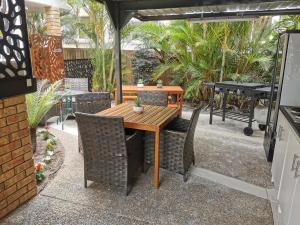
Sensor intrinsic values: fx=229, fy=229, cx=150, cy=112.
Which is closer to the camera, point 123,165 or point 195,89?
point 123,165

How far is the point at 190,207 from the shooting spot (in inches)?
92.0

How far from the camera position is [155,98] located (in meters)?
3.93

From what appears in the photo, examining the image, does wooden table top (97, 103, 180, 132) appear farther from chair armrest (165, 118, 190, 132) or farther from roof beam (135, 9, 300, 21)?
roof beam (135, 9, 300, 21)

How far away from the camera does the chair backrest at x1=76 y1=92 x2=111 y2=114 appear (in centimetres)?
330

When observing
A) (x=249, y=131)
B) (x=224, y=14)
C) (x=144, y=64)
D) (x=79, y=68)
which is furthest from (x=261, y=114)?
(x=79, y=68)

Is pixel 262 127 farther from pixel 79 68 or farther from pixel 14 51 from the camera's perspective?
pixel 79 68

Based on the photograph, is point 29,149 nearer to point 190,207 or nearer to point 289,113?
point 190,207

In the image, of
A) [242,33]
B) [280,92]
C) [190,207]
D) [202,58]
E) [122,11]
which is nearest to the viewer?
[190,207]

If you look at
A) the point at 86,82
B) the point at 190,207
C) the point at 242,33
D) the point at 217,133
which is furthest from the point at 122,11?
the point at 242,33

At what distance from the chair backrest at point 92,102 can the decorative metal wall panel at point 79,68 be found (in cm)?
Result: 347

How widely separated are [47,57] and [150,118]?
426 centimetres

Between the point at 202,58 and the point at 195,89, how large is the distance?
2.93ft

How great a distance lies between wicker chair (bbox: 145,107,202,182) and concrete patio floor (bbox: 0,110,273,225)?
194 mm

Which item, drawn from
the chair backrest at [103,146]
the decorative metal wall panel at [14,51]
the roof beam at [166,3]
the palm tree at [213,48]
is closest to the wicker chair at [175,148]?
the chair backrest at [103,146]
